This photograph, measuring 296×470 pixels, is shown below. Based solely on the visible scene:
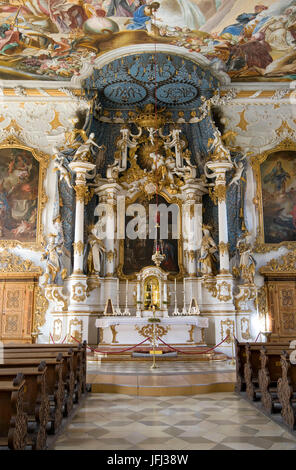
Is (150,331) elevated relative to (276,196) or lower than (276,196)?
lower

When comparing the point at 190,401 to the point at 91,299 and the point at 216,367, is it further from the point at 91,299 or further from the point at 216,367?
the point at 91,299

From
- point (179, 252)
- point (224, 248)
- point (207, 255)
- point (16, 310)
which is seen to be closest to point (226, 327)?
point (207, 255)

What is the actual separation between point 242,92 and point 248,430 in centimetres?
1231

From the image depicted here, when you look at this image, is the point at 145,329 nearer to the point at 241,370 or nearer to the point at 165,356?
the point at 165,356

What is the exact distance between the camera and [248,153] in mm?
13742

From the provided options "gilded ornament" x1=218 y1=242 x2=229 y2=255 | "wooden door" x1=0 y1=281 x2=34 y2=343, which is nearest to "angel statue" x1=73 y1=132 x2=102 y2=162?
"wooden door" x1=0 y1=281 x2=34 y2=343

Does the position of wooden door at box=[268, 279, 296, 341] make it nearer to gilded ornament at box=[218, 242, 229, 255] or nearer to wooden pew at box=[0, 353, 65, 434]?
gilded ornament at box=[218, 242, 229, 255]

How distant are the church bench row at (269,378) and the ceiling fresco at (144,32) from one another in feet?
29.8

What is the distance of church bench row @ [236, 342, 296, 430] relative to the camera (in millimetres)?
5078

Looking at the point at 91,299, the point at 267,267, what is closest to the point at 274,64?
the point at 267,267

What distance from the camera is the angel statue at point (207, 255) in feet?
43.0

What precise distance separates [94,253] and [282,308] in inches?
259

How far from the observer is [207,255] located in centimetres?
1317

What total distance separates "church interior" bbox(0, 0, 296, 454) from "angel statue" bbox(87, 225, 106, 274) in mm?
49
